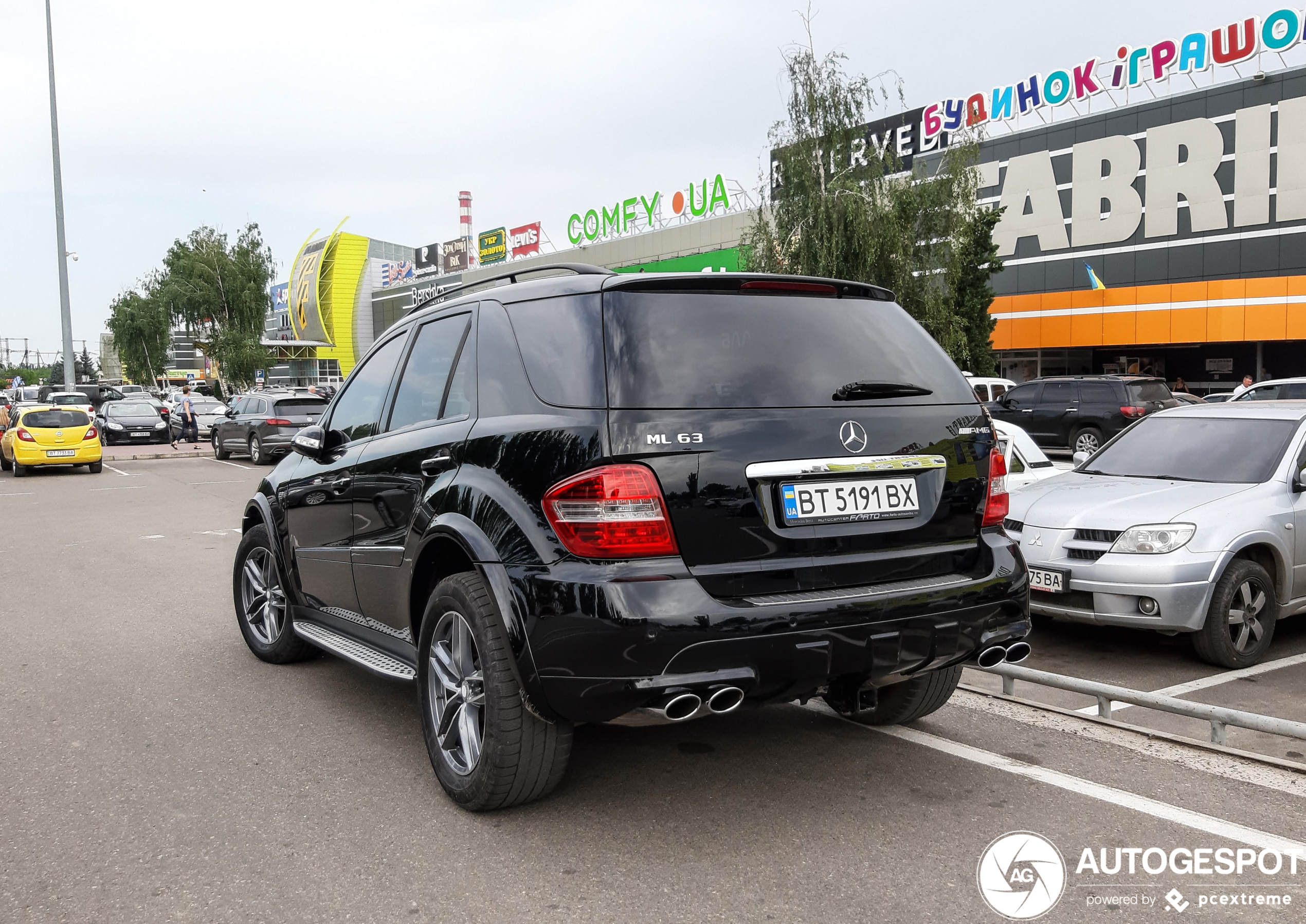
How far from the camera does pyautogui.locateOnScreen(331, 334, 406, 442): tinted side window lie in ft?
15.2

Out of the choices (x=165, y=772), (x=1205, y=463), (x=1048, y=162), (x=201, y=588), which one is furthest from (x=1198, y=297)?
(x=165, y=772)

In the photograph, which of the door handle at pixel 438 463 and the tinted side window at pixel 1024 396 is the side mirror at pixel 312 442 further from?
the tinted side window at pixel 1024 396

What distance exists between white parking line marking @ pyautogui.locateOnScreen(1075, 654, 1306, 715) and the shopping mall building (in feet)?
73.2

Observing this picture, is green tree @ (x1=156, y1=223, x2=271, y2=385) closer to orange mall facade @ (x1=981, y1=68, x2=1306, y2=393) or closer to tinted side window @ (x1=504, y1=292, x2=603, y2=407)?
orange mall facade @ (x1=981, y1=68, x2=1306, y2=393)

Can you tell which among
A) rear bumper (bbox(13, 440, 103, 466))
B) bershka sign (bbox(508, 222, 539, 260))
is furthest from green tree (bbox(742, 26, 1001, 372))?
bershka sign (bbox(508, 222, 539, 260))

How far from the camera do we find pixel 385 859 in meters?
3.15

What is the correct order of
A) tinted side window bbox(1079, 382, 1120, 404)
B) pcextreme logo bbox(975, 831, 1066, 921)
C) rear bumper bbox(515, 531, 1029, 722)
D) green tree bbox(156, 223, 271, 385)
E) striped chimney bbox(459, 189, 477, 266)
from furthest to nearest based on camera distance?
striped chimney bbox(459, 189, 477, 266), green tree bbox(156, 223, 271, 385), tinted side window bbox(1079, 382, 1120, 404), rear bumper bbox(515, 531, 1029, 722), pcextreme logo bbox(975, 831, 1066, 921)

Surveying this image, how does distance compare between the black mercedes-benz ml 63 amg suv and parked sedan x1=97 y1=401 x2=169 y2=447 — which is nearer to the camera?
the black mercedes-benz ml 63 amg suv

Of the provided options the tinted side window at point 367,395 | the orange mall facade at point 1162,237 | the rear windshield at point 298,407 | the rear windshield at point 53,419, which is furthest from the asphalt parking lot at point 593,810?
the orange mall facade at point 1162,237

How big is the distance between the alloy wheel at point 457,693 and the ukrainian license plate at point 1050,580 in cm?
353

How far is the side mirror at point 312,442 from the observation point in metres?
4.88

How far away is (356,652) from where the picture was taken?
436cm

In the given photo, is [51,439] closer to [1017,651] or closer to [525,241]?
[1017,651]

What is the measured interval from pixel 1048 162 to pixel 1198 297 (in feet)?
24.7
